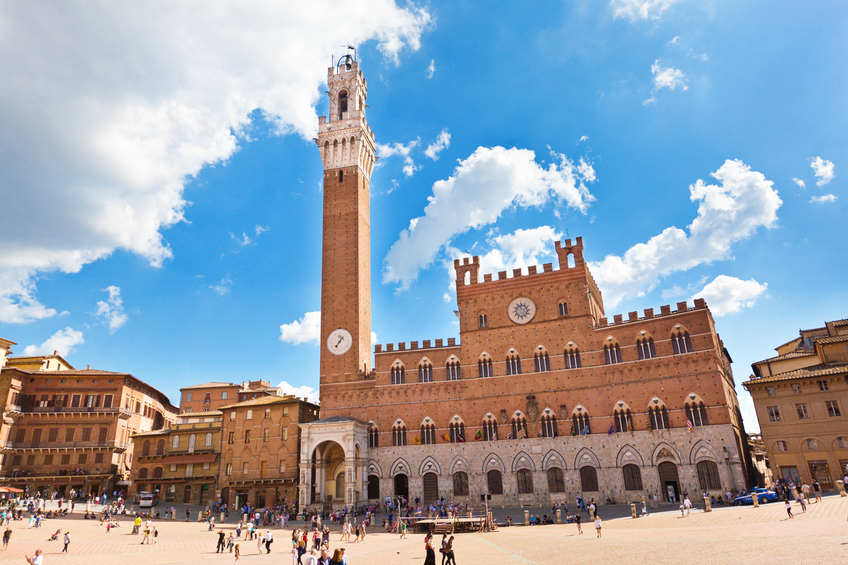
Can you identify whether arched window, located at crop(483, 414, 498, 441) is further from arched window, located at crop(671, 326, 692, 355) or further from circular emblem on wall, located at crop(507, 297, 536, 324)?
arched window, located at crop(671, 326, 692, 355)

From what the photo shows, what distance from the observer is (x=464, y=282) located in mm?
51531

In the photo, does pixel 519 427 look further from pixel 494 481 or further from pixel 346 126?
pixel 346 126

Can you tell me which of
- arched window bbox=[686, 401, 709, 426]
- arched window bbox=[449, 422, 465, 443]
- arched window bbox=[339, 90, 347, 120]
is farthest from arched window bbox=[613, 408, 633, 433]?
arched window bbox=[339, 90, 347, 120]

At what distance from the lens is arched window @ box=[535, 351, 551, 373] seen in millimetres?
46025

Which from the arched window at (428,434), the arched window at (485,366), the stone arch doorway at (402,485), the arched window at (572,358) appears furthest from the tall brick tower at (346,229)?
the arched window at (572,358)

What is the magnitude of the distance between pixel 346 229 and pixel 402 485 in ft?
88.5

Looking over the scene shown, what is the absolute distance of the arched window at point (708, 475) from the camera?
125ft

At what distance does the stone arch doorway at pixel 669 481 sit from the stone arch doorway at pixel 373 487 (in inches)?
943

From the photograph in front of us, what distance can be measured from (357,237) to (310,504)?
87.8ft

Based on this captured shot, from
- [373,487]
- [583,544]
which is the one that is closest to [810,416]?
[583,544]

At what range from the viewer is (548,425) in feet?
146

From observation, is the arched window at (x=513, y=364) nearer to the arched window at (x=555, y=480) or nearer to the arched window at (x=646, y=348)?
the arched window at (x=555, y=480)

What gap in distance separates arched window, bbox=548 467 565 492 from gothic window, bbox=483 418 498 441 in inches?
212

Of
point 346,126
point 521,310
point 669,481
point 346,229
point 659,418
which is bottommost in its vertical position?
point 669,481
